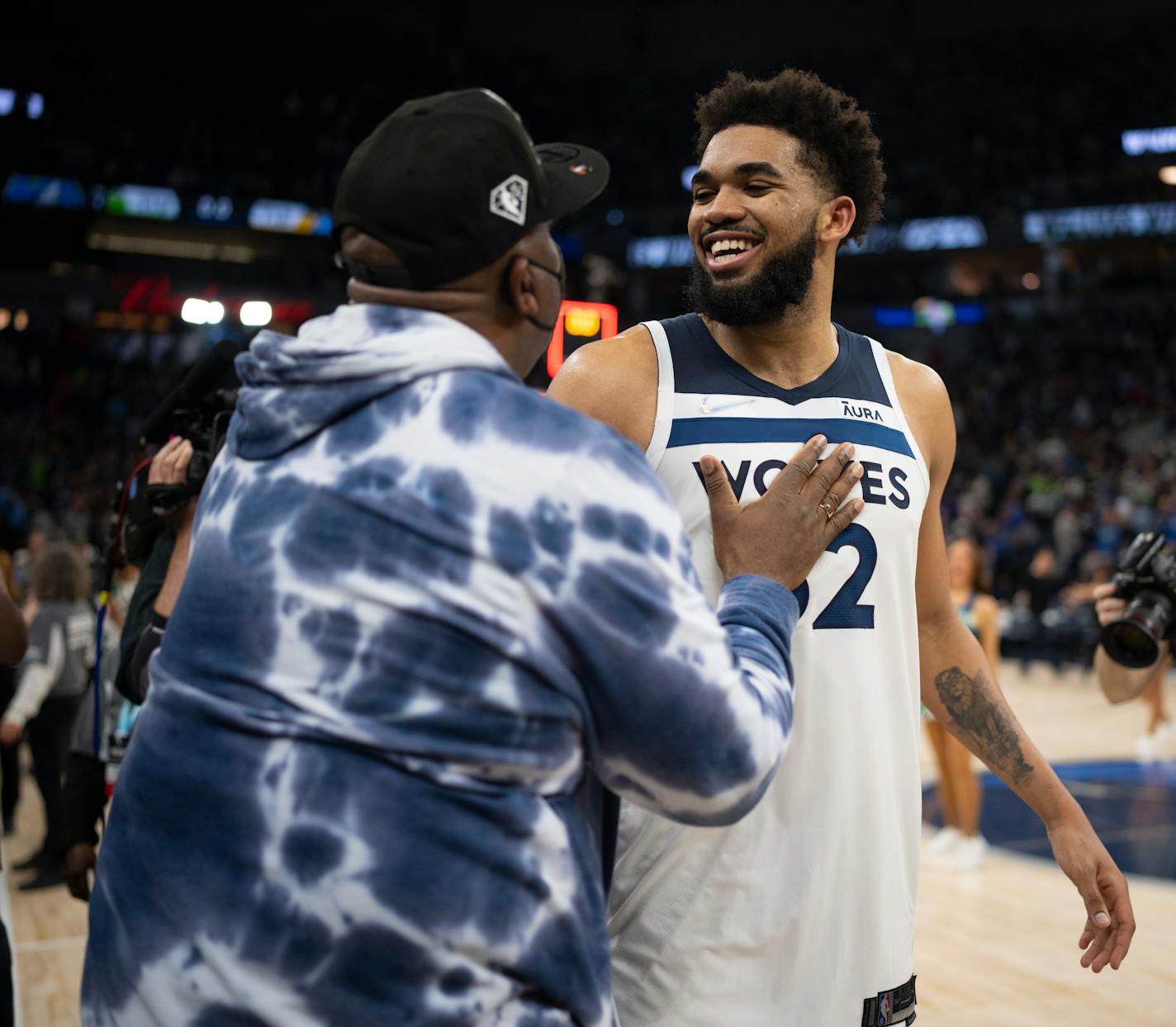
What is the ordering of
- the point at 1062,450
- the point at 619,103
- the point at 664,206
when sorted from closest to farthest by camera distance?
the point at 1062,450, the point at 664,206, the point at 619,103

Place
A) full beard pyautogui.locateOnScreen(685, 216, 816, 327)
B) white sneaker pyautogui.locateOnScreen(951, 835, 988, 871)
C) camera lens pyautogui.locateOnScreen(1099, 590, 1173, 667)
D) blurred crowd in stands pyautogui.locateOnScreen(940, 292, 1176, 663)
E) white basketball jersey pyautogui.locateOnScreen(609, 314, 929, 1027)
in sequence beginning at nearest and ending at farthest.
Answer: white basketball jersey pyautogui.locateOnScreen(609, 314, 929, 1027)
full beard pyautogui.locateOnScreen(685, 216, 816, 327)
camera lens pyautogui.locateOnScreen(1099, 590, 1173, 667)
white sneaker pyautogui.locateOnScreen(951, 835, 988, 871)
blurred crowd in stands pyautogui.locateOnScreen(940, 292, 1176, 663)

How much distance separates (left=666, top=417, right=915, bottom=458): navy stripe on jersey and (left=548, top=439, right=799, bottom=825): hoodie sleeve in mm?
685

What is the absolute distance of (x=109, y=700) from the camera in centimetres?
382

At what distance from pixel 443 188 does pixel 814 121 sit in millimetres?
1083

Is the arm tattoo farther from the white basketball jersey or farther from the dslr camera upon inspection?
the dslr camera

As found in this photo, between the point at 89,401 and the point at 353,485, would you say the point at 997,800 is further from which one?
the point at 89,401

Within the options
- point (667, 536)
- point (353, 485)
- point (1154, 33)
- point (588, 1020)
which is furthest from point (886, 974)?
point (1154, 33)

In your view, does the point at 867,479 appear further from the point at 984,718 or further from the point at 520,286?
the point at 520,286

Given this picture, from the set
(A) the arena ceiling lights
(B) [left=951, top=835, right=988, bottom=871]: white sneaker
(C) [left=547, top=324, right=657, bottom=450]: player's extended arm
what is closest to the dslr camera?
(C) [left=547, top=324, right=657, bottom=450]: player's extended arm

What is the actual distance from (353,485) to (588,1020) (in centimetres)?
54

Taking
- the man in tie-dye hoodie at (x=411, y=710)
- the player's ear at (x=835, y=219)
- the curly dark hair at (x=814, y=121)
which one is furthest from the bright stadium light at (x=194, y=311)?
the man in tie-dye hoodie at (x=411, y=710)

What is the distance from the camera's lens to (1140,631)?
3238 mm

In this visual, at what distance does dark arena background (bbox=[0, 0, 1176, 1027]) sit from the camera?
19.5 meters

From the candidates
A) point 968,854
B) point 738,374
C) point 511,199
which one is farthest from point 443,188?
point 968,854
